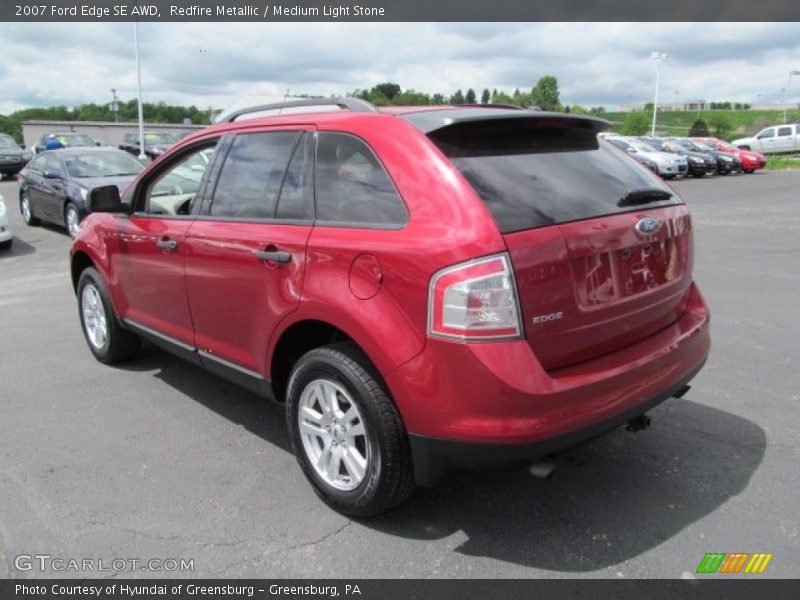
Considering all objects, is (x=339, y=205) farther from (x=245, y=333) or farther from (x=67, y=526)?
(x=67, y=526)

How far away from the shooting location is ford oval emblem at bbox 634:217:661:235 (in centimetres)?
290

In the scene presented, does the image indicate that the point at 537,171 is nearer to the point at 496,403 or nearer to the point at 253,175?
the point at 496,403

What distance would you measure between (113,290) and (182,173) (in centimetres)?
101

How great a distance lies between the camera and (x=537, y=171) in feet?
9.45

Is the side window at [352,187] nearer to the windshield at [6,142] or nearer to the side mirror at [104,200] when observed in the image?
the side mirror at [104,200]

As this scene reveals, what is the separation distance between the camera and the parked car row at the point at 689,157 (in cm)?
2606

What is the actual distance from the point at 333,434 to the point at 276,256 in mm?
873

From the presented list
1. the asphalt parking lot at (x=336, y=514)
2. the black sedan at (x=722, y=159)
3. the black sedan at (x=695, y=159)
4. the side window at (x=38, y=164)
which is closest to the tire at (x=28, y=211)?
the side window at (x=38, y=164)

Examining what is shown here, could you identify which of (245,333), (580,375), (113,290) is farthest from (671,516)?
(113,290)

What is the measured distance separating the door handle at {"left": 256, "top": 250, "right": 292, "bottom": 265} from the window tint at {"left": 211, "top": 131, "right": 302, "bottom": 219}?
23cm

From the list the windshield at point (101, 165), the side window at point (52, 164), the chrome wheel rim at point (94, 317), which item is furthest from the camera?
the side window at point (52, 164)

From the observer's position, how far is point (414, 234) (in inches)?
103

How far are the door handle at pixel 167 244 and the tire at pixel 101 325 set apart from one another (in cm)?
111

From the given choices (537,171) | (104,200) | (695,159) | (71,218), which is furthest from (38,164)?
(695,159)
